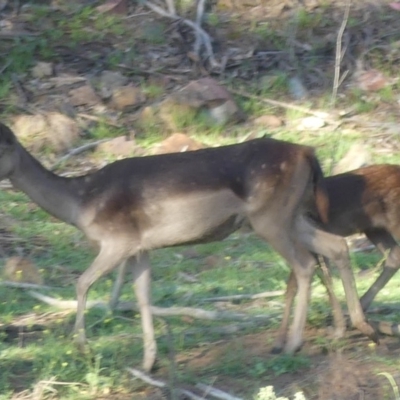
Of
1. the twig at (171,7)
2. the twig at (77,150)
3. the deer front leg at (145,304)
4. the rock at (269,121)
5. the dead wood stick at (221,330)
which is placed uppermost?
the deer front leg at (145,304)

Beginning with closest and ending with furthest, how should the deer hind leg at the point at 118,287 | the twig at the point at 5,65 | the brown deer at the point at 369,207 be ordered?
the deer hind leg at the point at 118,287, the brown deer at the point at 369,207, the twig at the point at 5,65

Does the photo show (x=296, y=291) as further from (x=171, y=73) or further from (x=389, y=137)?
(x=171, y=73)

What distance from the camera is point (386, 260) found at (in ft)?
26.9

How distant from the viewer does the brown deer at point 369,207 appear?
7984 millimetres

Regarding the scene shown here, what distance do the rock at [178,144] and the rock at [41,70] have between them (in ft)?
8.78

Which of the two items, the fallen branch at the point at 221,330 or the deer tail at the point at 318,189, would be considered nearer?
the deer tail at the point at 318,189

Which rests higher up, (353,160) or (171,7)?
(171,7)

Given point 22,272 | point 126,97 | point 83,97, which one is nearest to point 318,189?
point 22,272

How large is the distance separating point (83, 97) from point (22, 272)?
17.4 feet

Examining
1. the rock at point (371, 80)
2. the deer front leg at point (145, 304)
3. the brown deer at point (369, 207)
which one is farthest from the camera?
the rock at point (371, 80)

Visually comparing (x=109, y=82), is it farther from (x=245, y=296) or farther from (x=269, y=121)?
(x=245, y=296)

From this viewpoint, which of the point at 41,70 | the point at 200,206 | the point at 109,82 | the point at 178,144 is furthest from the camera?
the point at 41,70

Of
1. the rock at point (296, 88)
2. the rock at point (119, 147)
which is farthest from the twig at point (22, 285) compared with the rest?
the rock at point (296, 88)

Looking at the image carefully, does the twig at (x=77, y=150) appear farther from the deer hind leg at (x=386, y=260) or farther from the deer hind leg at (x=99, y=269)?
the deer hind leg at (x=99, y=269)
